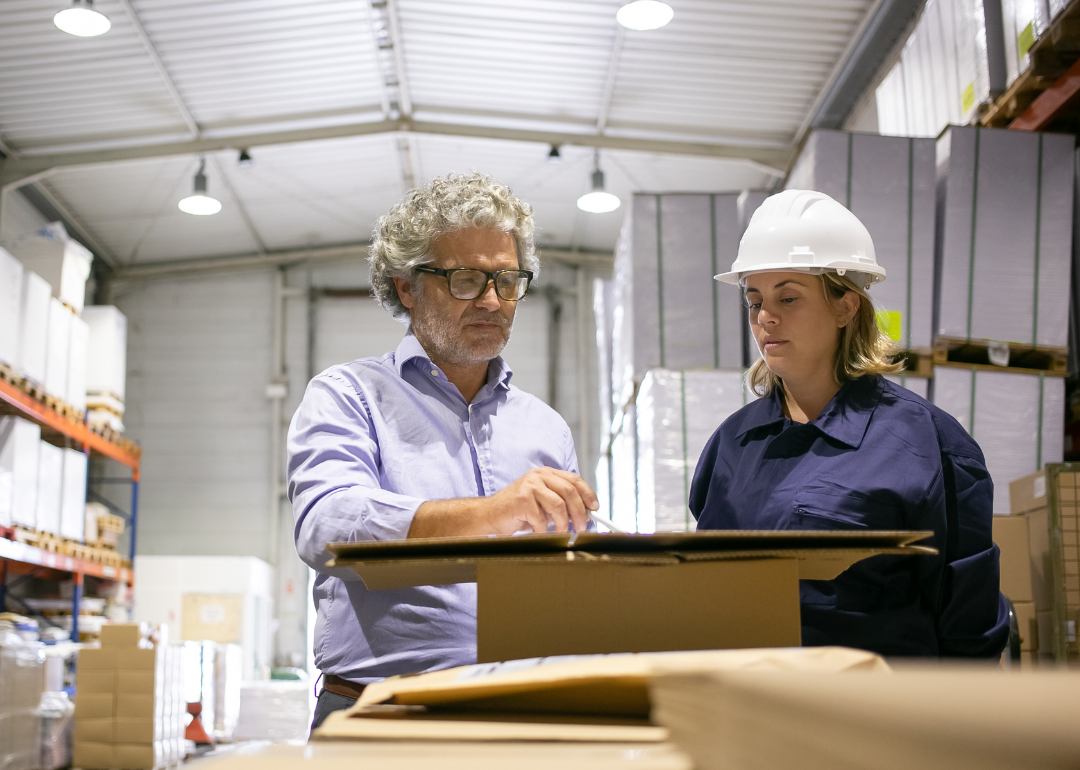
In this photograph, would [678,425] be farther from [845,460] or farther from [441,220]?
[845,460]

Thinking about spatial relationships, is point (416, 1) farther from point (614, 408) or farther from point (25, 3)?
point (614, 408)

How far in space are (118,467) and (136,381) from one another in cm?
119

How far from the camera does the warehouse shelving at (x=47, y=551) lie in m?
8.12

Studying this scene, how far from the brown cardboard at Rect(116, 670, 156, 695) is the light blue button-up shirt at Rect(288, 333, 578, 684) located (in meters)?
6.28

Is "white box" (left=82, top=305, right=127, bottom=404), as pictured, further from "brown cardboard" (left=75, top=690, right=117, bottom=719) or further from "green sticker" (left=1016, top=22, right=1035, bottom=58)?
"green sticker" (left=1016, top=22, right=1035, bottom=58)

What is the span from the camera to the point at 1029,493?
13.8ft

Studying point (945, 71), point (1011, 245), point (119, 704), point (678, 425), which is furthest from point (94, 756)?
point (945, 71)

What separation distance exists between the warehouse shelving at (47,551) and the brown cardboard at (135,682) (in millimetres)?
1315

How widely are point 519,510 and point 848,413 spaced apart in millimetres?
848

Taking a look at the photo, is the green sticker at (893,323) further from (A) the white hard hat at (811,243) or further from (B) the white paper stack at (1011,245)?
(A) the white hard hat at (811,243)

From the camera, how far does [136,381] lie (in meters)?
13.5

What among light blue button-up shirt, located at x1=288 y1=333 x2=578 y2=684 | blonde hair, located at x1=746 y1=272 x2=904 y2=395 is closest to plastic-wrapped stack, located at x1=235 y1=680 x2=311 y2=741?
light blue button-up shirt, located at x1=288 y1=333 x2=578 y2=684

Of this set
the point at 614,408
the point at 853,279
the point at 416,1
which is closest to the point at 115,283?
the point at 416,1

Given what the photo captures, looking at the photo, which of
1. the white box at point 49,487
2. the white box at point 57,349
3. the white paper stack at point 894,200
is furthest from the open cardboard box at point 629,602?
the white box at point 57,349
